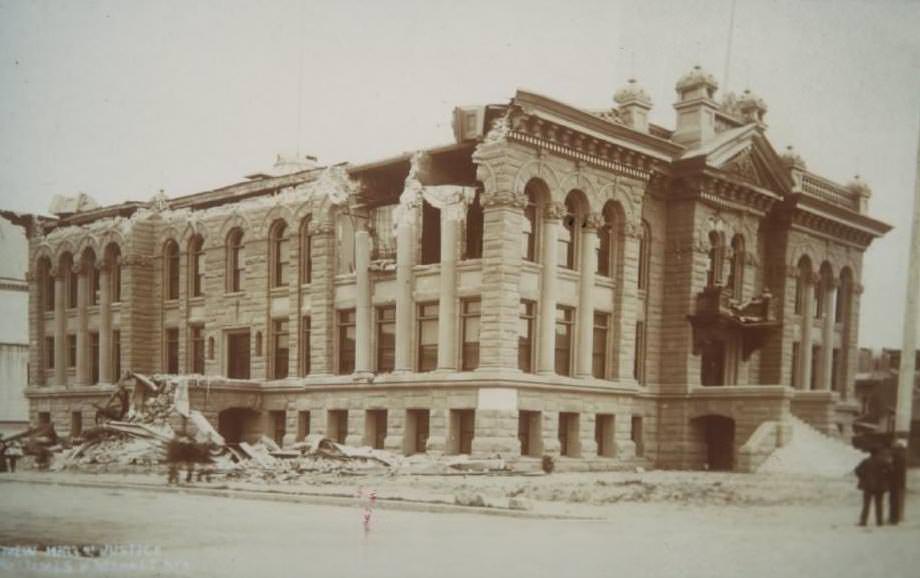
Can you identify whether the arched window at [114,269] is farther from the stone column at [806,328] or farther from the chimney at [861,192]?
the chimney at [861,192]

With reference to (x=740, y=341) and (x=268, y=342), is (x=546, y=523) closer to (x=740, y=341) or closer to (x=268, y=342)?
(x=740, y=341)

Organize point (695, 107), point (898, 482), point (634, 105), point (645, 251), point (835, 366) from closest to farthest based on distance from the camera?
point (898, 482)
point (835, 366)
point (695, 107)
point (634, 105)
point (645, 251)

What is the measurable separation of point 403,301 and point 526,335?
2.83 metres

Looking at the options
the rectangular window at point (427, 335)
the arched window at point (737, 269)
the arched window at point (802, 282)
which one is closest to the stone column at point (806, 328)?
the arched window at point (802, 282)

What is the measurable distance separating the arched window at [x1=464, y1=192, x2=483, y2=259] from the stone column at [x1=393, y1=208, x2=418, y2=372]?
47.8 inches

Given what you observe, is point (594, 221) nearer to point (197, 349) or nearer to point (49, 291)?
point (197, 349)

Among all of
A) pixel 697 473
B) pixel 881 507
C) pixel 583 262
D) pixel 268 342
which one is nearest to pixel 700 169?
pixel 697 473

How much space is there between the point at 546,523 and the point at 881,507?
11.8 ft

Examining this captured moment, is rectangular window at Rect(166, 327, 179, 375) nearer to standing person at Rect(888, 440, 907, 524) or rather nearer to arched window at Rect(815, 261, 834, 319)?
arched window at Rect(815, 261, 834, 319)

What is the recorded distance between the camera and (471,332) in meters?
20.3

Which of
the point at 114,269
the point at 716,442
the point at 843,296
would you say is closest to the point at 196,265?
the point at 114,269

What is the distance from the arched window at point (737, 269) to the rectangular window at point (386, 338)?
11.6 m

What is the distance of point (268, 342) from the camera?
20594 mm

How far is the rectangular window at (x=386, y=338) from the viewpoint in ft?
69.4
